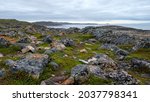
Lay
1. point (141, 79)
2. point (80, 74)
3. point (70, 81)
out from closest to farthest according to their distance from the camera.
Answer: point (70, 81)
point (80, 74)
point (141, 79)

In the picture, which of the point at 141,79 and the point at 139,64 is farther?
the point at 139,64

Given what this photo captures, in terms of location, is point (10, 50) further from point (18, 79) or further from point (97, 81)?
point (97, 81)

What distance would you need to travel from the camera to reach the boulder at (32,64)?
26.2 meters

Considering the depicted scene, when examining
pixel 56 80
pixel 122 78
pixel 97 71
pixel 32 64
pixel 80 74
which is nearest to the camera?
pixel 56 80

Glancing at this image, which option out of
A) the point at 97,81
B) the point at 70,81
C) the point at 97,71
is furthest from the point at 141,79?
the point at 70,81

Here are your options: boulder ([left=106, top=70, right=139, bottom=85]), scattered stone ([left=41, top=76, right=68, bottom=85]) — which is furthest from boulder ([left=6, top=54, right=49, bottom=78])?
boulder ([left=106, top=70, right=139, bottom=85])

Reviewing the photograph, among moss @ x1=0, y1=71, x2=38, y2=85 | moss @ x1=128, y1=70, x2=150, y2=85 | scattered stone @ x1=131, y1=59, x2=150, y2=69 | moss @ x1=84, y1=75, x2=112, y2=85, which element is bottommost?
moss @ x1=128, y1=70, x2=150, y2=85

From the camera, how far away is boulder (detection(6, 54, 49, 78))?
26.2 m

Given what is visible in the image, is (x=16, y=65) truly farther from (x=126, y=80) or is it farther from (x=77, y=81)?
(x=126, y=80)

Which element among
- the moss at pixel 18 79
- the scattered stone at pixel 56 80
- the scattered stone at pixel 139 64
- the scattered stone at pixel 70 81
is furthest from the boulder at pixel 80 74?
the scattered stone at pixel 139 64

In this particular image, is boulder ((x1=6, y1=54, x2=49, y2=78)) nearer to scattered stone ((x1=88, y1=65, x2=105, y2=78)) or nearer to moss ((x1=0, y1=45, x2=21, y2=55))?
scattered stone ((x1=88, y1=65, x2=105, y2=78))

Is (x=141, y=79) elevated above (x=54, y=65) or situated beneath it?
situated beneath

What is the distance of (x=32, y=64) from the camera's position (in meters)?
27.6

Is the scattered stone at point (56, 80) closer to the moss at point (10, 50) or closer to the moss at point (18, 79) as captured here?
the moss at point (18, 79)
